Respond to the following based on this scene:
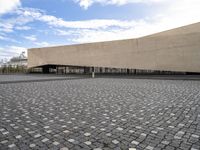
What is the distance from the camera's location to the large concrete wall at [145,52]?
2722 cm

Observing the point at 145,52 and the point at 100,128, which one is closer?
the point at 100,128

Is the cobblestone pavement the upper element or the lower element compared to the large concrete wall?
lower

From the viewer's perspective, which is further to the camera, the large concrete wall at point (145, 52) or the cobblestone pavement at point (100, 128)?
the large concrete wall at point (145, 52)

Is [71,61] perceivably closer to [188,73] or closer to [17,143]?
[188,73]

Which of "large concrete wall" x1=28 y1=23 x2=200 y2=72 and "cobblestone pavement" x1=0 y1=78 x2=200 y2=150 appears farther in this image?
"large concrete wall" x1=28 y1=23 x2=200 y2=72

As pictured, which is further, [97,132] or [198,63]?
[198,63]

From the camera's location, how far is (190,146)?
12.6ft

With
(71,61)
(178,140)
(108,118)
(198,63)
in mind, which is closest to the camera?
(178,140)

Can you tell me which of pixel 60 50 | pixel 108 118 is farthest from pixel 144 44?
pixel 108 118

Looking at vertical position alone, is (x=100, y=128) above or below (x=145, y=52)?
below

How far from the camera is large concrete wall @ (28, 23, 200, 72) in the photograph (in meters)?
27.2

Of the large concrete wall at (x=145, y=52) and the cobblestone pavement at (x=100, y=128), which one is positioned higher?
the large concrete wall at (x=145, y=52)

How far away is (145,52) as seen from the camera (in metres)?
30.5

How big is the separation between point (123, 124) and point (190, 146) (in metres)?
1.82
